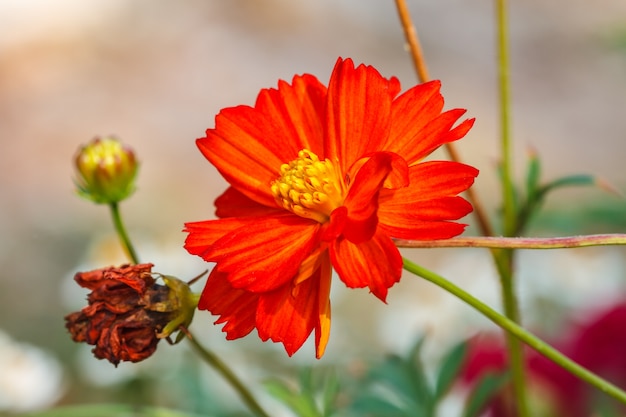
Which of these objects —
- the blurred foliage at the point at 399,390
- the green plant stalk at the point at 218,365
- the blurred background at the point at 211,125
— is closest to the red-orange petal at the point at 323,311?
the green plant stalk at the point at 218,365

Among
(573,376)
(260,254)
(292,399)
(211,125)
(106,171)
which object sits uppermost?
(211,125)

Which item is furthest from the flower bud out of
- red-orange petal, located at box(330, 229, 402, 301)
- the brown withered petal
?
red-orange petal, located at box(330, 229, 402, 301)

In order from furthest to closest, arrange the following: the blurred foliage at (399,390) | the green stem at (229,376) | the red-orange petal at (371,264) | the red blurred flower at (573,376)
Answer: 1. the red blurred flower at (573,376)
2. the blurred foliage at (399,390)
3. the green stem at (229,376)
4. the red-orange petal at (371,264)

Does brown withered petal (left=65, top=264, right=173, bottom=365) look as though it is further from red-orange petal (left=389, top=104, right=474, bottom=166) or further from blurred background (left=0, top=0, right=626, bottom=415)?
blurred background (left=0, top=0, right=626, bottom=415)

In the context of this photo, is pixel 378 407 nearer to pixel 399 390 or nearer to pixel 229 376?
pixel 399 390

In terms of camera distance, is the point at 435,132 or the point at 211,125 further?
the point at 211,125

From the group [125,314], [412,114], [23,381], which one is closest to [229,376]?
[125,314]

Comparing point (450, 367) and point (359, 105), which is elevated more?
point (359, 105)

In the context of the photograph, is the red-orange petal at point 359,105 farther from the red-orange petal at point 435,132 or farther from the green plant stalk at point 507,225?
the green plant stalk at point 507,225
